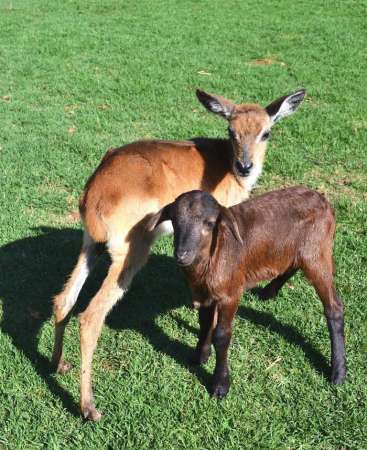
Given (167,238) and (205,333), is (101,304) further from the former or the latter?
(167,238)

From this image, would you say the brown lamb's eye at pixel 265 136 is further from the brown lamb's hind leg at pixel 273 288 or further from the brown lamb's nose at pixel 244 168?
the brown lamb's hind leg at pixel 273 288

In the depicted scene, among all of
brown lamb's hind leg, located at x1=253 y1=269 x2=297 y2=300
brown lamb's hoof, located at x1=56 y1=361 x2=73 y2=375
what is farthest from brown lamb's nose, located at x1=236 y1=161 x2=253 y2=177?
brown lamb's hoof, located at x1=56 y1=361 x2=73 y2=375

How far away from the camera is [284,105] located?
489cm

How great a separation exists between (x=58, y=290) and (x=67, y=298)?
106 cm

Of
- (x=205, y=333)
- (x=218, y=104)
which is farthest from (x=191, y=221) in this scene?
(x=218, y=104)

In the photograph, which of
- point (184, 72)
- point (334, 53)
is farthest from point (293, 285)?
point (334, 53)

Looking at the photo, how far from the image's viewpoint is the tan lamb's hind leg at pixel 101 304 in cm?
373

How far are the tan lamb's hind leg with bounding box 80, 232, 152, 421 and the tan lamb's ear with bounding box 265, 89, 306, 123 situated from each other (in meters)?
1.66

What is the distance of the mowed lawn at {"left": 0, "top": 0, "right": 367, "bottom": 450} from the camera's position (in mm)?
3744

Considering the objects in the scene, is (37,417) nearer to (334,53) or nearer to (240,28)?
(334,53)

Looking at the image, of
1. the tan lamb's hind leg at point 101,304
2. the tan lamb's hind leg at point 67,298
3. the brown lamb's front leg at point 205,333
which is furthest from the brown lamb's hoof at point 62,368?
the brown lamb's front leg at point 205,333

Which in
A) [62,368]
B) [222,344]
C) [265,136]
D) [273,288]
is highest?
[265,136]

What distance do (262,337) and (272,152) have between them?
3440 millimetres

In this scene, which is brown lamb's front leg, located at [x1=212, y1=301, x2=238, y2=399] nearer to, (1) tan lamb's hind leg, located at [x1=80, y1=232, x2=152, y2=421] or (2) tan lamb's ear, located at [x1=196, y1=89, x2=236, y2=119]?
(1) tan lamb's hind leg, located at [x1=80, y1=232, x2=152, y2=421]
